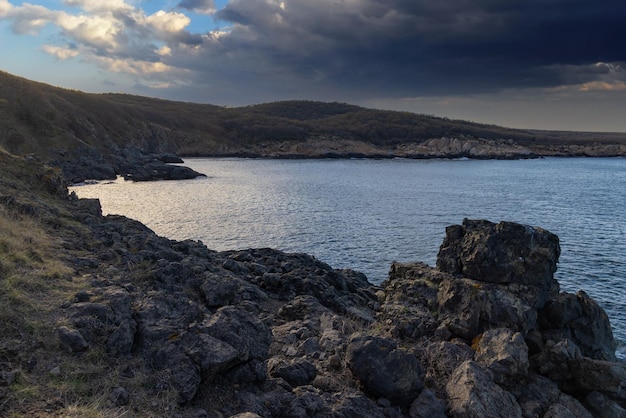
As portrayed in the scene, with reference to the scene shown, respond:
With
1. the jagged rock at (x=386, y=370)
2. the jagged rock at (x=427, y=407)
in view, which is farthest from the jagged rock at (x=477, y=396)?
the jagged rock at (x=386, y=370)

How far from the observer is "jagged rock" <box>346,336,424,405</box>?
9508 millimetres

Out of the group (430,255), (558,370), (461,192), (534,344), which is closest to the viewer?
(558,370)

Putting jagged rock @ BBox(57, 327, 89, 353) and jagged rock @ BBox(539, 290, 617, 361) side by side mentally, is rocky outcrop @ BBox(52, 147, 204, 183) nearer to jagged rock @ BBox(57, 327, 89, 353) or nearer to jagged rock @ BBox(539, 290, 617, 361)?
jagged rock @ BBox(57, 327, 89, 353)

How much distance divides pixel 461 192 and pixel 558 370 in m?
65.0

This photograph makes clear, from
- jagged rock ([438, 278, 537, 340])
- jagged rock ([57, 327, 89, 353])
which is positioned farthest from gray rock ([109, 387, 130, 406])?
jagged rock ([438, 278, 537, 340])

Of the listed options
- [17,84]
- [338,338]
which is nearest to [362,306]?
[338,338]

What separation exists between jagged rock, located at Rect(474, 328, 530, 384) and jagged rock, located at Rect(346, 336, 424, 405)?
1.86 meters

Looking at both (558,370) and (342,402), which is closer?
(342,402)

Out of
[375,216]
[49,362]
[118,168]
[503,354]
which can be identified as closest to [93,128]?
[118,168]

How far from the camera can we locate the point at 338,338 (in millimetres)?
11922

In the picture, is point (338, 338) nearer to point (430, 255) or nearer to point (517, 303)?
point (517, 303)

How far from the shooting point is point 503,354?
10758mm

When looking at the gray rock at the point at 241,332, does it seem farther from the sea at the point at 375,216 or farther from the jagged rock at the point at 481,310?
the sea at the point at 375,216

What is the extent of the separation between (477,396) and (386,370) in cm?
191
